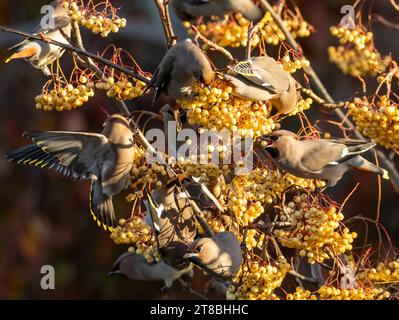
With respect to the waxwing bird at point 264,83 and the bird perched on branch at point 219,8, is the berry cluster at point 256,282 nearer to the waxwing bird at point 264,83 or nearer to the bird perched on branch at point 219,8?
the waxwing bird at point 264,83

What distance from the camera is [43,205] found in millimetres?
7914

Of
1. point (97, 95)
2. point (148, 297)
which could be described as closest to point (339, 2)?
point (97, 95)

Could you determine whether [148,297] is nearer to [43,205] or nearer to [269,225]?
[43,205]

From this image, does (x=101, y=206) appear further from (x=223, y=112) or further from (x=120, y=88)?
(x=223, y=112)

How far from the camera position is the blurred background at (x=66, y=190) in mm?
7352

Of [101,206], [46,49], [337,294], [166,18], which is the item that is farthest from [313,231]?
[46,49]

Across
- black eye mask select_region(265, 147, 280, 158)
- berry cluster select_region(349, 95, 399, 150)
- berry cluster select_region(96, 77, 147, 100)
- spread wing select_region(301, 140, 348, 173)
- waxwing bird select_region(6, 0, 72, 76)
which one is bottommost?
spread wing select_region(301, 140, 348, 173)

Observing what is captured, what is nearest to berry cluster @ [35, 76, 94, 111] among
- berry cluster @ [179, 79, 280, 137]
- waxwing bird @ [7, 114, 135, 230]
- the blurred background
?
waxwing bird @ [7, 114, 135, 230]

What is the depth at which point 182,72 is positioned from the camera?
3.00m

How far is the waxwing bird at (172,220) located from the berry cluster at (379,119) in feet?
2.16

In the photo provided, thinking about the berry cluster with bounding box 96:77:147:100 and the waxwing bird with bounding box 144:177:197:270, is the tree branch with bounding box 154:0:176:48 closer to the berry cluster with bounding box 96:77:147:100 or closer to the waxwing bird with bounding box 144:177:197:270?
the berry cluster with bounding box 96:77:147:100

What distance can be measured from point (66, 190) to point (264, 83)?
492 cm

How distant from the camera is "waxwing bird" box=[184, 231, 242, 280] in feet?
9.91

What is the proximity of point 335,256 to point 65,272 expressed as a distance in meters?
4.87
